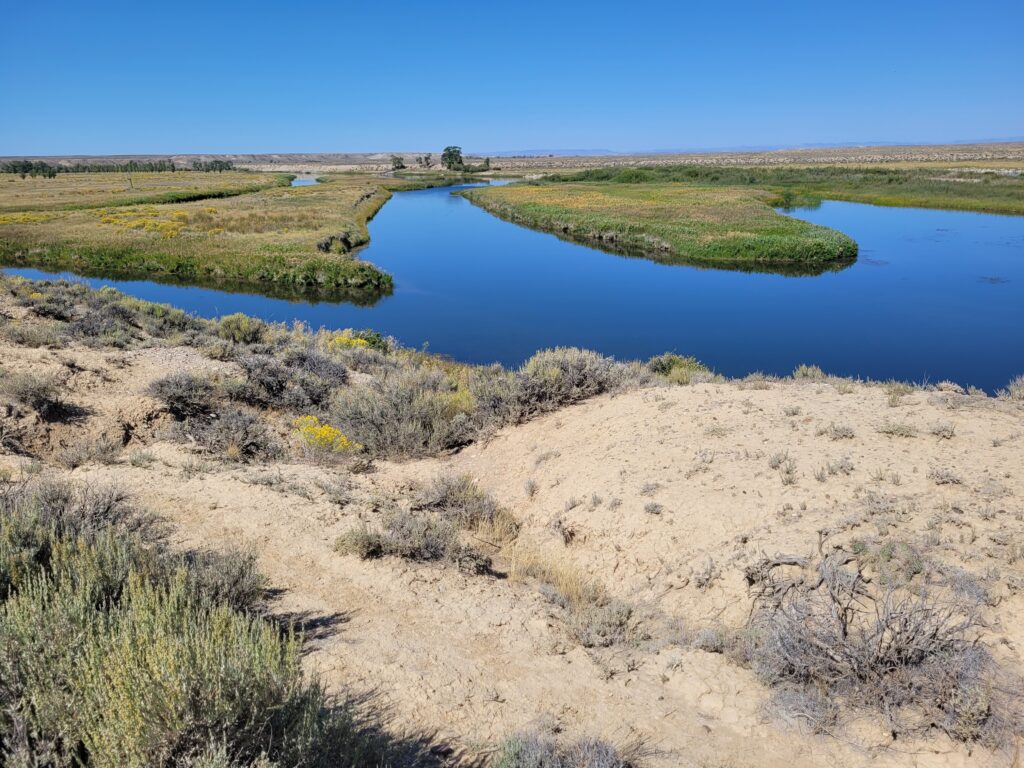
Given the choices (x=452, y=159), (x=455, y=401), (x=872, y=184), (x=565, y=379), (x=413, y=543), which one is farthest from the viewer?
(x=452, y=159)

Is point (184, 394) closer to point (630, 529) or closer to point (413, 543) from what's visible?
point (413, 543)

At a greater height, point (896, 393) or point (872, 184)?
point (872, 184)

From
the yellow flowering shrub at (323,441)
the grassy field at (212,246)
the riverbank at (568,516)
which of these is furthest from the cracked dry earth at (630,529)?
the grassy field at (212,246)

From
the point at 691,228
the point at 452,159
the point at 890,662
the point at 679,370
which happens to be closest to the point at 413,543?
the point at 890,662

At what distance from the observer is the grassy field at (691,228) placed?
35.1 metres

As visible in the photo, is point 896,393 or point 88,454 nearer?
point 88,454

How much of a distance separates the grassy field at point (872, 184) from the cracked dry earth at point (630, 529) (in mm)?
58328

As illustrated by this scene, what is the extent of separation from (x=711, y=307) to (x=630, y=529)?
2054cm

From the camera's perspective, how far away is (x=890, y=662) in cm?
434

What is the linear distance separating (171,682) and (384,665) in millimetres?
2142

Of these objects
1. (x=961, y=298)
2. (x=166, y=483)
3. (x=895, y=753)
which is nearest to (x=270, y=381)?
(x=166, y=483)

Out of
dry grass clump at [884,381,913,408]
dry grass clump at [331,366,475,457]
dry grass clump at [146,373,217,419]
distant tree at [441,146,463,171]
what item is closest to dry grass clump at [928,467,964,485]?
dry grass clump at [884,381,913,408]

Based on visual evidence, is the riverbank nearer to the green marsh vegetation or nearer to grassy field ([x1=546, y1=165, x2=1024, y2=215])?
the green marsh vegetation

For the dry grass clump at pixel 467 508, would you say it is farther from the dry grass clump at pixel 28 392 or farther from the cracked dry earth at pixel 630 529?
the dry grass clump at pixel 28 392
